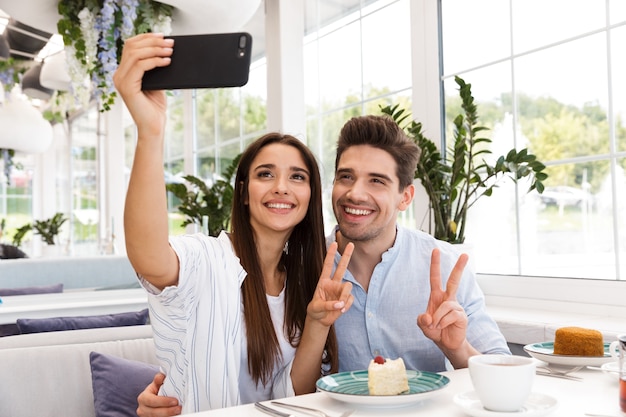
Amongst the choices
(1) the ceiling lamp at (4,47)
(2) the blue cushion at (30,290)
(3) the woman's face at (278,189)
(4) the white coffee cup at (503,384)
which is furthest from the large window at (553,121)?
(1) the ceiling lamp at (4,47)

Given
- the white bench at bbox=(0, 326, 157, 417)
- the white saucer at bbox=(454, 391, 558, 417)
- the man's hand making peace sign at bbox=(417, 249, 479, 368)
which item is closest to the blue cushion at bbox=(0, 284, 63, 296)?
the white bench at bbox=(0, 326, 157, 417)

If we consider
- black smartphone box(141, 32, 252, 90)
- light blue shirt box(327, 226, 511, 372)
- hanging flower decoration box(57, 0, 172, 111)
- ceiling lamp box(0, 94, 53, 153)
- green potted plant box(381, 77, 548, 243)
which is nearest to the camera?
black smartphone box(141, 32, 252, 90)

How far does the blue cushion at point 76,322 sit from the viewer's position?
2557 mm

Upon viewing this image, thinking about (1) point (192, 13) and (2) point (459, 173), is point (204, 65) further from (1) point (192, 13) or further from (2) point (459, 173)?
(2) point (459, 173)

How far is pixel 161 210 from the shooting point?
129 cm

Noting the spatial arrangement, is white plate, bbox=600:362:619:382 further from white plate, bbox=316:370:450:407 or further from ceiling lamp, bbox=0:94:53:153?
ceiling lamp, bbox=0:94:53:153

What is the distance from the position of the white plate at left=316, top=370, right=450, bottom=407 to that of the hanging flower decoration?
1.98 metres

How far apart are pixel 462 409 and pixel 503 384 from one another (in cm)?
9

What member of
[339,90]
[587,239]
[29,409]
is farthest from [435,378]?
[339,90]

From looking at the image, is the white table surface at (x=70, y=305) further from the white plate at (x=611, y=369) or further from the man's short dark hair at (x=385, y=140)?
the white plate at (x=611, y=369)

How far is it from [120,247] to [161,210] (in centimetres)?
723

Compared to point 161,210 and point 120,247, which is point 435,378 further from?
point 120,247

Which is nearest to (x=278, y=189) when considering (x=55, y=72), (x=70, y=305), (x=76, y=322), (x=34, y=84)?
(x=76, y=322)

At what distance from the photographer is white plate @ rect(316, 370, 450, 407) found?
3.79ft
